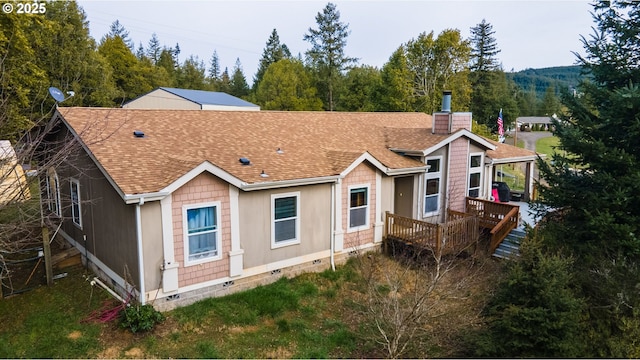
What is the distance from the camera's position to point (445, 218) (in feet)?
51.9

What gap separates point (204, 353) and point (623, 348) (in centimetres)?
766

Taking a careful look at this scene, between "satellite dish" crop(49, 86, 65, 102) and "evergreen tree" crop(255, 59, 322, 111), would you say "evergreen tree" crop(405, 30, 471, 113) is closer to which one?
"evergreen tree" crop(255, 59, 322, 111)

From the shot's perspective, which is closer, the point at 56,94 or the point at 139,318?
the point at 139,318

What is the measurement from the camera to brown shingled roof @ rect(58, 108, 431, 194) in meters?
9.81

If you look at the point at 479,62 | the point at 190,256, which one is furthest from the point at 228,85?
the point at 190,256

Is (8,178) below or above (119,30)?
below

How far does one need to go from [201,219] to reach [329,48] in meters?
40.3

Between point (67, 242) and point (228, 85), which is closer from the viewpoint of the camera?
point (67, 242)

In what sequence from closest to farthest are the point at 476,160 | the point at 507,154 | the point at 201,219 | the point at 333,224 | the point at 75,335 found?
the point at 75,335
the point at 201,219
the point at 333,224
the point at 476,160
the point at 507,154

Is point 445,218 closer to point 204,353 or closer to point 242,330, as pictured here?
point 242,330

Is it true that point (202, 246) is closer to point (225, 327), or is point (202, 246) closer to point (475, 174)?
point (225, 327)

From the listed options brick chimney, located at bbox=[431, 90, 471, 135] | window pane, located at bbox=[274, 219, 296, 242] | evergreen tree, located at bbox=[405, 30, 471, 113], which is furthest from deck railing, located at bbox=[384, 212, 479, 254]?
evergreen tree, located at bbox=[405, 30, 471, 113]

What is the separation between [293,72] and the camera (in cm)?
4697

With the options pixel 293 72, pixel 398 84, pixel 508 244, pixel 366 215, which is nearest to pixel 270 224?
pixel 366 215
